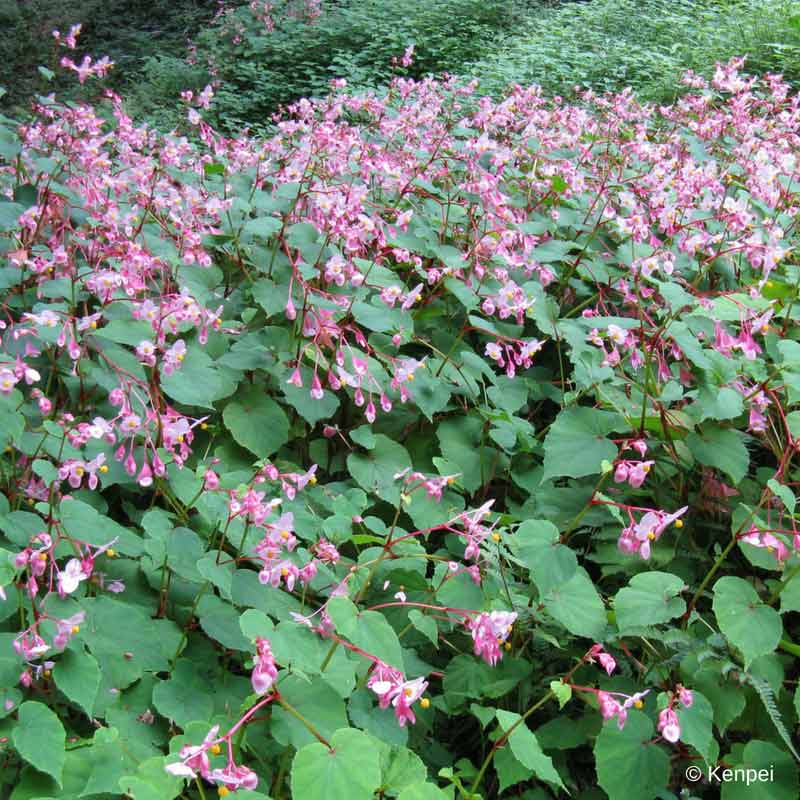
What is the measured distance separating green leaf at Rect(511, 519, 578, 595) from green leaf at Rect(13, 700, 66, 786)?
0.92 metres

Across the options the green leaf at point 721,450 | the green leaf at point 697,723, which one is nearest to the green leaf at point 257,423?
the green leaf at point 721,450

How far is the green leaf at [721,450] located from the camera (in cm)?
200

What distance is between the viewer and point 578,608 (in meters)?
1.77

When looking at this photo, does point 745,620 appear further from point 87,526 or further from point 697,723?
point 87,526

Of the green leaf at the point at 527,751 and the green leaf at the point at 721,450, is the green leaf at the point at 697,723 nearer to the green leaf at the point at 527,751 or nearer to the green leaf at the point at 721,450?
the green leaf at the point at 527,751

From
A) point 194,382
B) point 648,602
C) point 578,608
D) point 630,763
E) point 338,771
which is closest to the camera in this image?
point 338,771

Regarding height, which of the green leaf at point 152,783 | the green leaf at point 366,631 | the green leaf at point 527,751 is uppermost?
the green leaf at point 366,631

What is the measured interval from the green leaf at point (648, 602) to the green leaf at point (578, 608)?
2.8 inches

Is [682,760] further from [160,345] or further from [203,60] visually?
[203,60]

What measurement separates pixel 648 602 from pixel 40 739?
1.19 meters

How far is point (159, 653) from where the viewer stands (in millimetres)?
1653

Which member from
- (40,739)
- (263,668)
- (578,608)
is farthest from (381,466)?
(40,739)

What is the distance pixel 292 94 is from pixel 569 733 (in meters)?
8.65

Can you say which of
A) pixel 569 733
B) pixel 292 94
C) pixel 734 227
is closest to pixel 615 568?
pixel 569 733
